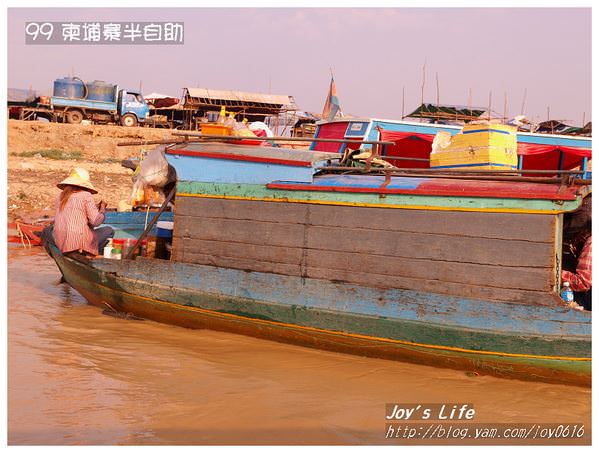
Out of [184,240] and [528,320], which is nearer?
[528,320]

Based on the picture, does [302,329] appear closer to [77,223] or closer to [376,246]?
[376,246]

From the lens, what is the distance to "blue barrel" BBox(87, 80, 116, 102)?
25.1m

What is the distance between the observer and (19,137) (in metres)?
21.9

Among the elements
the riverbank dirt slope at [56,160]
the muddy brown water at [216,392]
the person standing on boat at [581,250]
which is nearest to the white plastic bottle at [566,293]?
the person standing on boat at [581,250]

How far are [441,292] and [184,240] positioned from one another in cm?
237

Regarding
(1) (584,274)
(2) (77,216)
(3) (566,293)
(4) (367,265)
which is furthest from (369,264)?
(2) (77,216)

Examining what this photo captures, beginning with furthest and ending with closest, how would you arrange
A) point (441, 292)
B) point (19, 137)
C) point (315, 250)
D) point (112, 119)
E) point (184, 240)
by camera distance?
1. point (112, 119)
2. point (19, 137)
3. point (184, 240)
4. point (315, 250)
5. point (441, 292)

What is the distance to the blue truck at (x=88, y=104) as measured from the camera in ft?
81.4

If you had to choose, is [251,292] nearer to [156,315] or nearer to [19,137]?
[156,315]

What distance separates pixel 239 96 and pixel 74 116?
6640 millimetres

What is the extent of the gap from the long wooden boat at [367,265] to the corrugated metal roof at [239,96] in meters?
21.5

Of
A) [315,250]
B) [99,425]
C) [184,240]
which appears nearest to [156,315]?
[184,240]

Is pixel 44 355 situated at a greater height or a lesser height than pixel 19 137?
lesser

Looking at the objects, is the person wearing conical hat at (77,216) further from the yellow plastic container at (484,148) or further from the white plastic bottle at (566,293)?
the white plastic bottle at (566,293)
